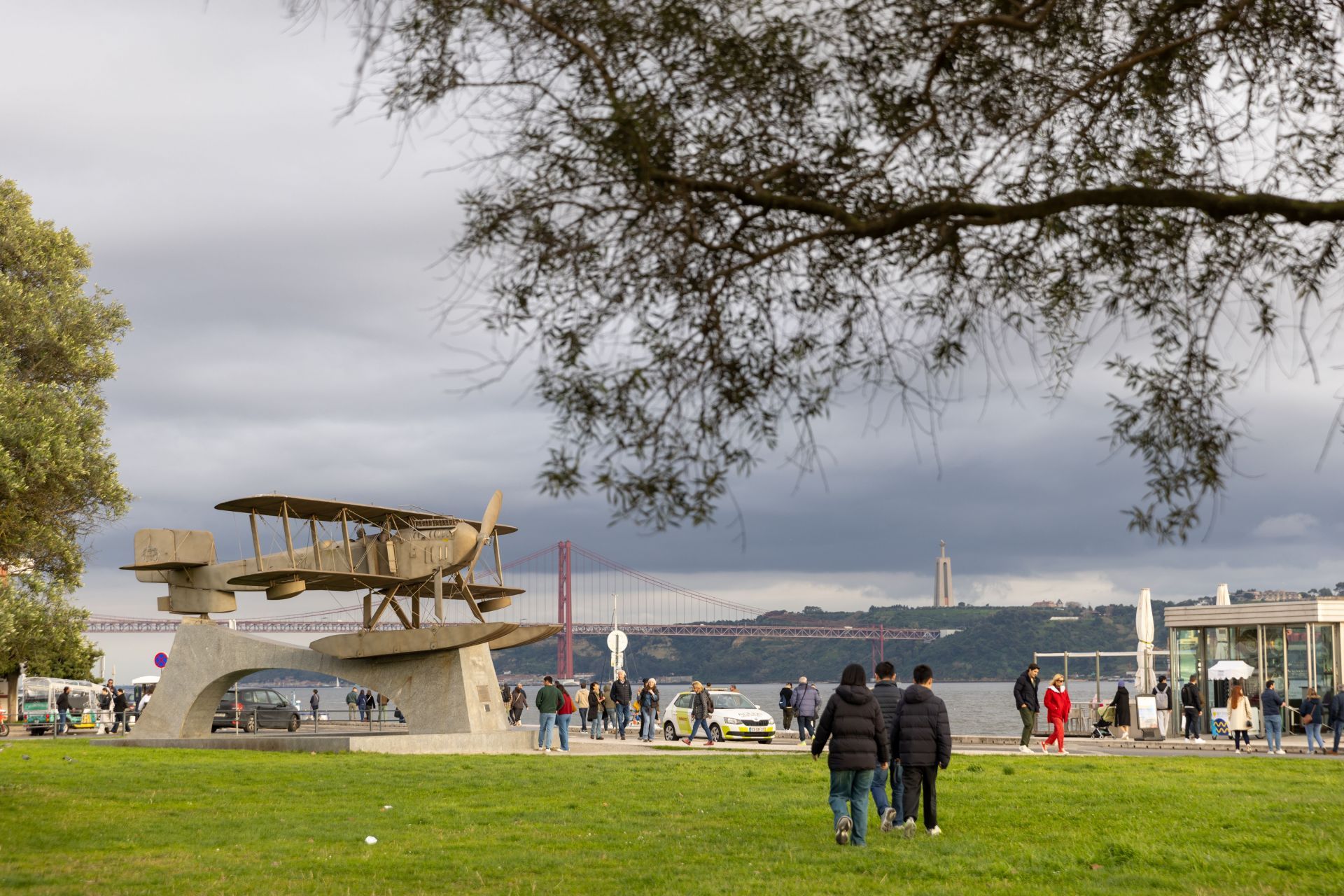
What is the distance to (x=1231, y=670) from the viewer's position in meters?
30.5

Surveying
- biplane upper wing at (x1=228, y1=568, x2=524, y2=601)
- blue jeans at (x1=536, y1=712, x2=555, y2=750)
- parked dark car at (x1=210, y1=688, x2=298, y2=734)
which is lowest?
parked dark car at (x1=210, y1=688, x2=298, y2=734)

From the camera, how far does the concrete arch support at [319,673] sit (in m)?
28.4

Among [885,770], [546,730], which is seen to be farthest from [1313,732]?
[885,770]

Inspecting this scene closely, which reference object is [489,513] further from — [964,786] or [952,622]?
[952,622]

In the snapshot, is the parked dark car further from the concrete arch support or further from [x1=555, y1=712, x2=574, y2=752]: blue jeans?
[x1=555, y1=712, x2=574, y2=752]: blue jeans

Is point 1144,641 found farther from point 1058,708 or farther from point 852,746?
point 852,746

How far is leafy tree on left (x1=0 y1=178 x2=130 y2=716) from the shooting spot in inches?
771

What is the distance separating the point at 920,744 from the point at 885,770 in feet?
3.37

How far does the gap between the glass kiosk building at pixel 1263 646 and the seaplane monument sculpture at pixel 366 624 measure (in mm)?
15083

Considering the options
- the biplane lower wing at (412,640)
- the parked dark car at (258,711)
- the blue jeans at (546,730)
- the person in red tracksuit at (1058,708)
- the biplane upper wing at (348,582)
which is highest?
the biplane upper wing at (348,582)

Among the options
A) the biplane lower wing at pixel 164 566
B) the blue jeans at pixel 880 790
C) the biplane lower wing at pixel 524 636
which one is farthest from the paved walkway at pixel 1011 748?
the blue jeans at pixel 880 790

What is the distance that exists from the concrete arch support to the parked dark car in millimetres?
11130

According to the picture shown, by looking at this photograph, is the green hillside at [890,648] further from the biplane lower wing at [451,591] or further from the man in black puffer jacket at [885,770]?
the man in black puffer jacket at [885,770]

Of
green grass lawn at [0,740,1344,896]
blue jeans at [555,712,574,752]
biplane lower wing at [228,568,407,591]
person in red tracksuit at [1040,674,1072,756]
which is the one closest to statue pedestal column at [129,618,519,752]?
blue jeans at [555,712,574,752]
